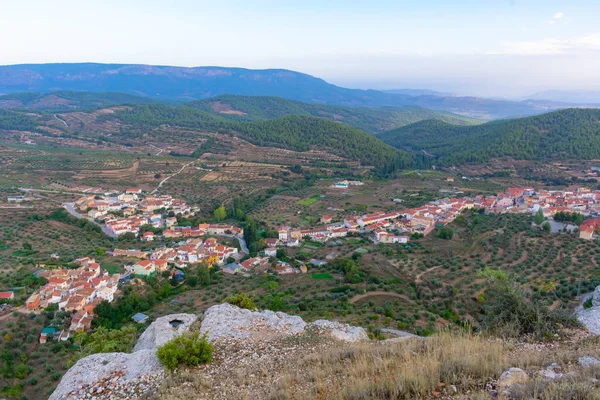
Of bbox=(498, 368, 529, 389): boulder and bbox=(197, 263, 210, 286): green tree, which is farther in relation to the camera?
bbox=(197, 263, 210, 286): green tree

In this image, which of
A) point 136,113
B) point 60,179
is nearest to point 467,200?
point 60,179

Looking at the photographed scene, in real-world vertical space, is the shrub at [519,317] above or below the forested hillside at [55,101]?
below

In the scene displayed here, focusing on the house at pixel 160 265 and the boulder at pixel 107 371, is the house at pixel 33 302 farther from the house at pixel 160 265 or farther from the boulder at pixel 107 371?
the boulder at pixel 107 371

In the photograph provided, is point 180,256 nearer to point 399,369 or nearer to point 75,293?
point 75,293

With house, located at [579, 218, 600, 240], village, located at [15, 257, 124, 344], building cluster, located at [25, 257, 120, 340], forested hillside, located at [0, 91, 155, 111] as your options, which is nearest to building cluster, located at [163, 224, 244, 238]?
village, located at [15, 257, 124, 344]

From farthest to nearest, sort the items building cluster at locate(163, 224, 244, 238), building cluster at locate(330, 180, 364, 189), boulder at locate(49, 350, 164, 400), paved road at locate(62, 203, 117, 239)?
building cluster at locate(330, 180, 364, 189), building cluster at locate(163, 224, 244, 238), paved road at locate(62, 203, 117, 239), boulder at locate(49, 350, 164, 400)

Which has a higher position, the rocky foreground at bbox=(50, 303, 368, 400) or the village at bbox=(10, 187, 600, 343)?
the rocky foreground at bbox=(50, 303, 368, 400)

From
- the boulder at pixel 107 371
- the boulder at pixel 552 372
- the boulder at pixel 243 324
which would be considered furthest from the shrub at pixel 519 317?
the boulder at pixel 107 371

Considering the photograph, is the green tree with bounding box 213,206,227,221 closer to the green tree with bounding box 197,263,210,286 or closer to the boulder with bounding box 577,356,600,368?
the green tree with bounding box 197,263,210,286

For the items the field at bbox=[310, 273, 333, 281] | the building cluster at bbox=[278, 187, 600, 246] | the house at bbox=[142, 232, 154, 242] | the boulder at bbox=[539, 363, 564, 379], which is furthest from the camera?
the house at bbox=[142, 232, 154, 242]
